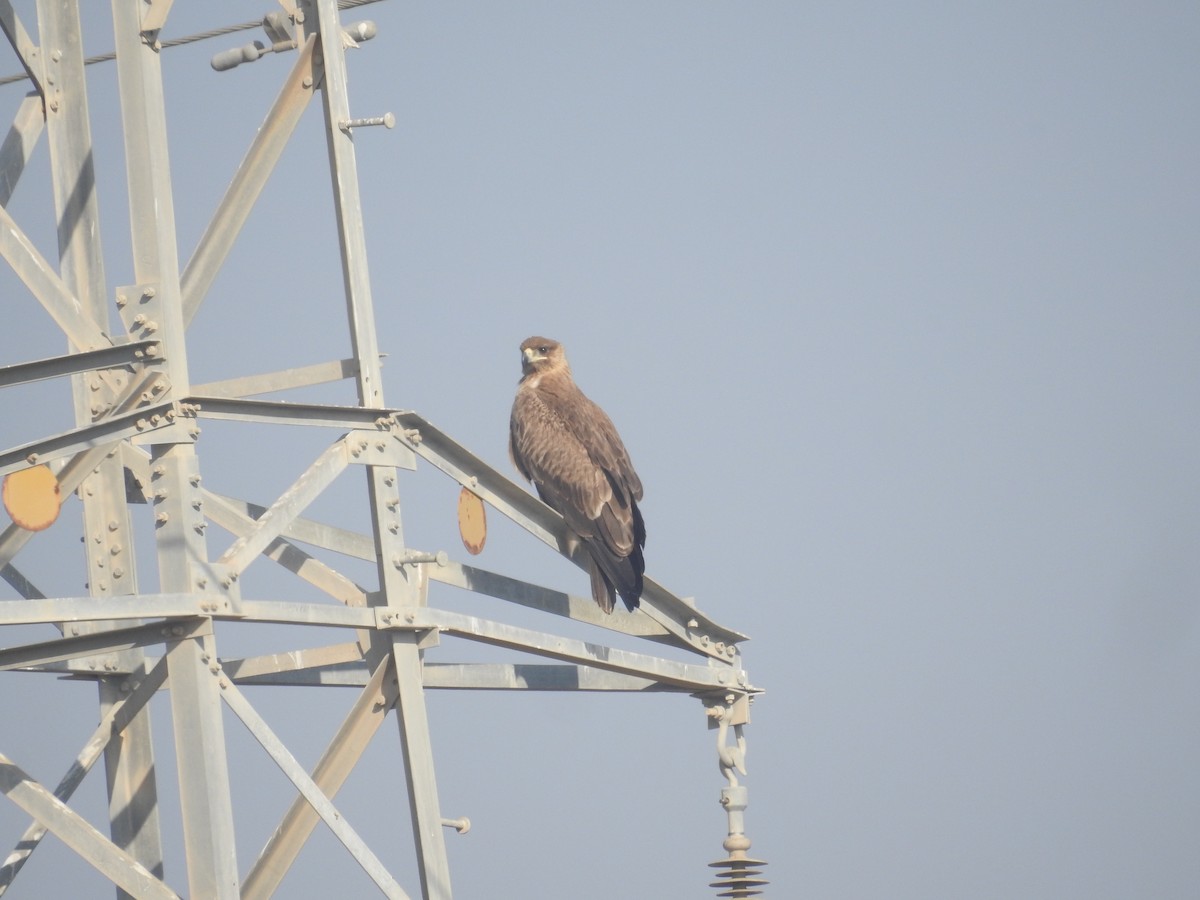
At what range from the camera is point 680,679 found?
8.22 meters

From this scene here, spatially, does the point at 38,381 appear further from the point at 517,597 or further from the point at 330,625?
the point at 517,597

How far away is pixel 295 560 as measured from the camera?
23.7 feet

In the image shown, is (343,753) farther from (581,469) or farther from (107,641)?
(581,469)

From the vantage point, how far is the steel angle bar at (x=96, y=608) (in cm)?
539

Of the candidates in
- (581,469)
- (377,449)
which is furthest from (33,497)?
(581,469)

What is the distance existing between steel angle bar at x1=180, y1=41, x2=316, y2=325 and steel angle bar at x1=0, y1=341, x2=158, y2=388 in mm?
542

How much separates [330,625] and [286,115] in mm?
2069

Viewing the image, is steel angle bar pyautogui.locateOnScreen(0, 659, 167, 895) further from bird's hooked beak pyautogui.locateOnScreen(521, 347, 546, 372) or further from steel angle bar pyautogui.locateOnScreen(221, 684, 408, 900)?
bird's hooked beak pyautogui.locateOnScreen(521, 347, 546, 372)

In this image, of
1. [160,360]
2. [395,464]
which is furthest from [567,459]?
[160,360]

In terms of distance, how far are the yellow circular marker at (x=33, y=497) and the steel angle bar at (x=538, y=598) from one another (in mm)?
1508

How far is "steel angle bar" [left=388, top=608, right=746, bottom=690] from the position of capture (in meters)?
6.53

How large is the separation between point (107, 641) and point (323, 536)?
6.11 feet

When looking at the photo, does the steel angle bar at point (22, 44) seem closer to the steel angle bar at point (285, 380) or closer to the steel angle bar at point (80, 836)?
the steel angle bar at point (285, 380)

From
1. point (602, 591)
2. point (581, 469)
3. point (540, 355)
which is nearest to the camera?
point (602, 591)
